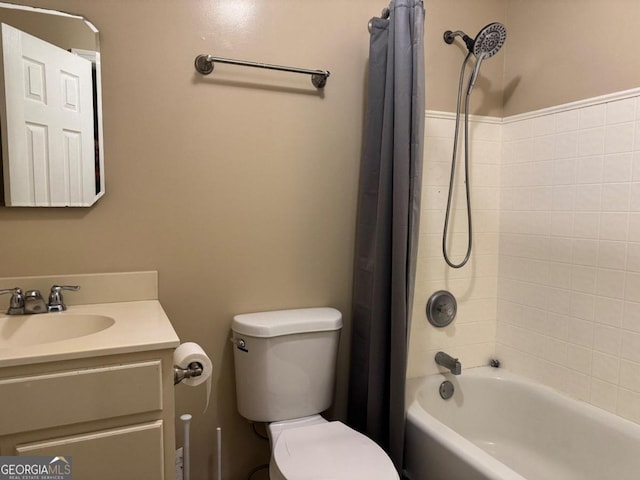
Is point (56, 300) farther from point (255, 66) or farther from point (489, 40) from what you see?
point (489, 40)

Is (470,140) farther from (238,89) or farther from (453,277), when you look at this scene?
(238,89)

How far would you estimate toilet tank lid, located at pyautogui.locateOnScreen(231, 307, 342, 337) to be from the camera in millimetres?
1638

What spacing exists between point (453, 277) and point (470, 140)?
65 centimetres

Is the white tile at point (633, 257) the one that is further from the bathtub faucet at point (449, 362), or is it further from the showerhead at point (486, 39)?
the showerhead at point (486, 39)

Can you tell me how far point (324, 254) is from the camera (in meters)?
1.91

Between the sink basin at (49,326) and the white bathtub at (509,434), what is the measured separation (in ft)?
3.87

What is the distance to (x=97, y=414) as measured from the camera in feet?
3.54

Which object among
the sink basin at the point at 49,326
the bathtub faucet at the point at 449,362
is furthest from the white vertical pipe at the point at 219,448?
the bathtub faucet at the point at 449,362

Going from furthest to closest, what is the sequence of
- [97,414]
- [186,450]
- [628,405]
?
1. [628,405]
2. [186,450]
3. [97,414]

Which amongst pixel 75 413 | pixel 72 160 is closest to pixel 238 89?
pixel 72 160

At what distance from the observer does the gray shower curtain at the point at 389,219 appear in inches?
65.0

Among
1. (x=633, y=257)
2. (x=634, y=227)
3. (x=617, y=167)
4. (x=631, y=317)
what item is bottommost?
(x=631, y=317)

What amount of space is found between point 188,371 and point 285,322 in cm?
46

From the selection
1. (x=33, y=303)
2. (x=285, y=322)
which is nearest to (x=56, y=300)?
(x=33, y=303)
